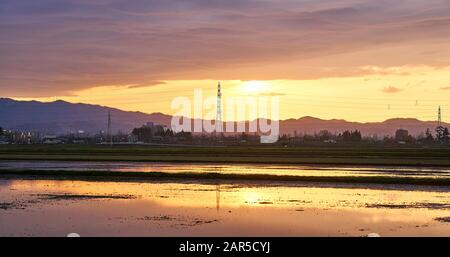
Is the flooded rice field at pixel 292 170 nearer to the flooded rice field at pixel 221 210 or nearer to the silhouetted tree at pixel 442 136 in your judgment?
the flooded rice field at pixel 221 210

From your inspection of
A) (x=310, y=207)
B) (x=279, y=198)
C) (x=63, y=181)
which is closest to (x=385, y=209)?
(x=310, y=207)

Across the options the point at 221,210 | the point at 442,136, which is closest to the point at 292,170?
the point at 221,210

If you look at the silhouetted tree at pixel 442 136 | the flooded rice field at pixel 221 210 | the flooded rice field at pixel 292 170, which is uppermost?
the silhouetted tree at pixel 442 136

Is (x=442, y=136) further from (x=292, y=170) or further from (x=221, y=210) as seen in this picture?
(x=221, y=210)

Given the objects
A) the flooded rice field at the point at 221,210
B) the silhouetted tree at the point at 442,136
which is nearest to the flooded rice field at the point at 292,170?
the flooded rice field at the point at 221,210

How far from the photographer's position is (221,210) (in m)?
22.3

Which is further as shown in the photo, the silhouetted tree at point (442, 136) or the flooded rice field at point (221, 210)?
the silhouetted tree at point (442, 136)

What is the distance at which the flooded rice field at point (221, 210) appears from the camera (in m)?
17.9

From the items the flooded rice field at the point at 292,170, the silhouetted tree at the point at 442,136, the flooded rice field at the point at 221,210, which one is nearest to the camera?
the flooded rice field at the point at 221,210

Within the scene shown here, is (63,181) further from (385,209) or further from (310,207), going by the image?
→ (385,209)

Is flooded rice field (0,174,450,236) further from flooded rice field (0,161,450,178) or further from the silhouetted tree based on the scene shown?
the silhouetted tree

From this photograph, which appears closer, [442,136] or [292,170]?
[292,170]

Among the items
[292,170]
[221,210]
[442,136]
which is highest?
[442,136]
